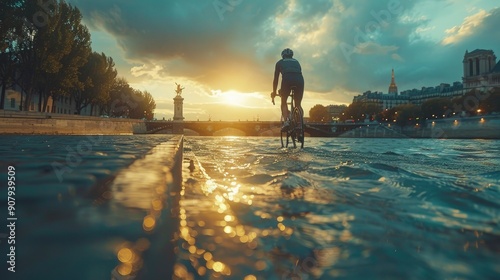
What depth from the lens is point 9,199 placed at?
3.11 ft

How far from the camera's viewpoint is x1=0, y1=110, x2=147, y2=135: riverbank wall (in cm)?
2079

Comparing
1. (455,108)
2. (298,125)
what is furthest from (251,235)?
(455,108)

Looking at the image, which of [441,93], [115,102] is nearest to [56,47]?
[115,102]

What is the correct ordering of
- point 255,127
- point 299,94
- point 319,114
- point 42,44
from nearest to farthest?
point 299,94
point 42,44
point 255,127
point 319,114

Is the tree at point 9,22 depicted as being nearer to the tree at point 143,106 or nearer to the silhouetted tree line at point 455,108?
the tree at point 143,106

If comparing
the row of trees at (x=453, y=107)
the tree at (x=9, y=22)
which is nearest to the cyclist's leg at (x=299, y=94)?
the tree at (x=9, y=22)

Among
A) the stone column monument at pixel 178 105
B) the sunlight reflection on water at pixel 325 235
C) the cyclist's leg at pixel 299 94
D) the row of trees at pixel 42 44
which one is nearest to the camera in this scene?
the sunlight reflection on water at pixel 325 235

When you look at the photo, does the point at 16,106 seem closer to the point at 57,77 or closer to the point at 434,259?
→ the point at 57,77

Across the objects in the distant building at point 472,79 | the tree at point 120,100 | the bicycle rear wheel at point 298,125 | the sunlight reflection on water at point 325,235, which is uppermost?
the distant building at point 472,79

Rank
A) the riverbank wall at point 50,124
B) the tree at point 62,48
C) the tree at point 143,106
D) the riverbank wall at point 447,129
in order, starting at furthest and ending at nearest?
the tree at point 143,106, the riverbank wall at point 447,129, the tree at point 62,48, the riverbank wall at point 50,124

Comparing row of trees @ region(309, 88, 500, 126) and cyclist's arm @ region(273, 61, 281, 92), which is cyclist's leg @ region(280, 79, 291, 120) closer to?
cyclist's arm @ region(273, 61, 281, 92)

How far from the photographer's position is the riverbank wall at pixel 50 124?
2079 cm

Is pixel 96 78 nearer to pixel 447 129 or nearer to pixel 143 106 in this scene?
pixel 143 106

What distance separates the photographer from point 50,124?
80.2ft
